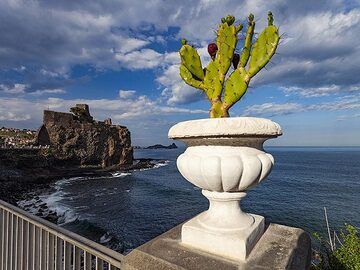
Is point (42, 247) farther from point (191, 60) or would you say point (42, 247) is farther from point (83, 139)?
point (83, 139)

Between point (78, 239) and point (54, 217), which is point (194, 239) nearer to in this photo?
point (78, 239)

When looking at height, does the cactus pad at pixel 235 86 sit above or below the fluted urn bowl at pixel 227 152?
above

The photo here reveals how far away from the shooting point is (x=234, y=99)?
6.36 feet

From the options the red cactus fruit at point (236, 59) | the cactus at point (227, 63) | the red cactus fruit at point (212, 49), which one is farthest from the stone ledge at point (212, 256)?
the red cactus fruit at point (212, 49)

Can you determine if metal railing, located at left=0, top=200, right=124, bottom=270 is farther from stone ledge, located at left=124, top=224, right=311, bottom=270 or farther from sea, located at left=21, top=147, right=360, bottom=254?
sea, located at left=21, top=147, right=360, bottom=254

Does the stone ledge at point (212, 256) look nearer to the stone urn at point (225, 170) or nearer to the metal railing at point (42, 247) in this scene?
the stone urn at point (225, 170)

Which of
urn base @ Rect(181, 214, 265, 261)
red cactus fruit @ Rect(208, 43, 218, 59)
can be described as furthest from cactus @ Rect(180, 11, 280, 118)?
urn base @ Rect(181, 214, 265, 261)

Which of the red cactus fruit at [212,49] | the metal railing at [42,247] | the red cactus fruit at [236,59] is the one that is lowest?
the metal railing at [42,247]

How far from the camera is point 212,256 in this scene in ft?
5.40

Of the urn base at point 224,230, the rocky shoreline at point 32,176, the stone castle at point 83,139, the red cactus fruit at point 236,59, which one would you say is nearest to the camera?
the urn base at point 224,230

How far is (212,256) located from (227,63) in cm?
142

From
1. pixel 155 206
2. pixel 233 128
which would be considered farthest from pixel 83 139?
pixel 233 128

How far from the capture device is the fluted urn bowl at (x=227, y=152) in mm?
1611

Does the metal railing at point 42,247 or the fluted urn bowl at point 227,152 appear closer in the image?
the fluted urn bowl at point 227,152
